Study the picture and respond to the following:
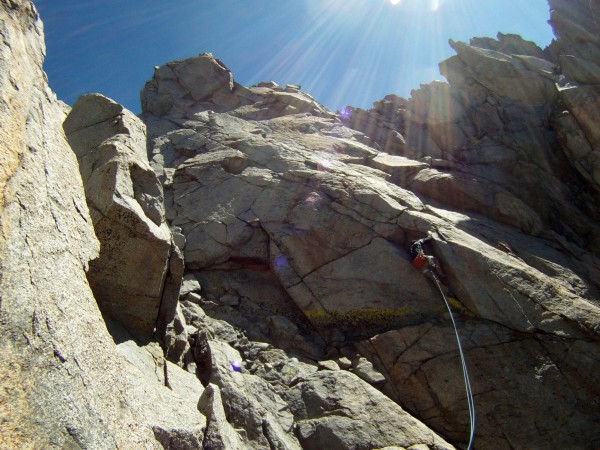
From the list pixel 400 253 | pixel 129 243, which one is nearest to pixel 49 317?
pixel 129 243

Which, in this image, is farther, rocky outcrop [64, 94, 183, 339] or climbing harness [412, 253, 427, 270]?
climbing harness [412, 253, 427, 270]

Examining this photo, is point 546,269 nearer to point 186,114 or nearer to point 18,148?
point 18,148

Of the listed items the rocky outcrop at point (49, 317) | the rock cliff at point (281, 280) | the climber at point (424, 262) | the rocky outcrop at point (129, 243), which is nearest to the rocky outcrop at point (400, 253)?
the rock cliff at point (281, 280)

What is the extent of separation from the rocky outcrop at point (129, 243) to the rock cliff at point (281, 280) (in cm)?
4

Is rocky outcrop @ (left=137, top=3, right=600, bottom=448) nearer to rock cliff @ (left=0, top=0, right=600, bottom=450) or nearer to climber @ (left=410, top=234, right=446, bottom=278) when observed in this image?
rock cliff @ (left=0, top=0, right=600, bottom=450)

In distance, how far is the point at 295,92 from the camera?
3142cm

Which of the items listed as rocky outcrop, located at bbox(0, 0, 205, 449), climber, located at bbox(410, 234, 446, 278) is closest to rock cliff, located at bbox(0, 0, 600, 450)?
rocky outcrop, located at bbox(0, 0, 205, 449)

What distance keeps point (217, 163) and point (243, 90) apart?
533 inches

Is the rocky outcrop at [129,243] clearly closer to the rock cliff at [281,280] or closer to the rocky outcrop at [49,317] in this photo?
the rock cliff at [281,280]

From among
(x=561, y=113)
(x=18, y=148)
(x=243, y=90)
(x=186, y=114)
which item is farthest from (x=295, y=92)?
(x=18, y=148)

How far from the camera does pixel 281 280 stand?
14.0 metres

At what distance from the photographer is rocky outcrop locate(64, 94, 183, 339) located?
326 inches

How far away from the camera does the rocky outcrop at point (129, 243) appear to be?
8.29 metres

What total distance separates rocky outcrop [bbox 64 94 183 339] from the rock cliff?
4 centimetres
